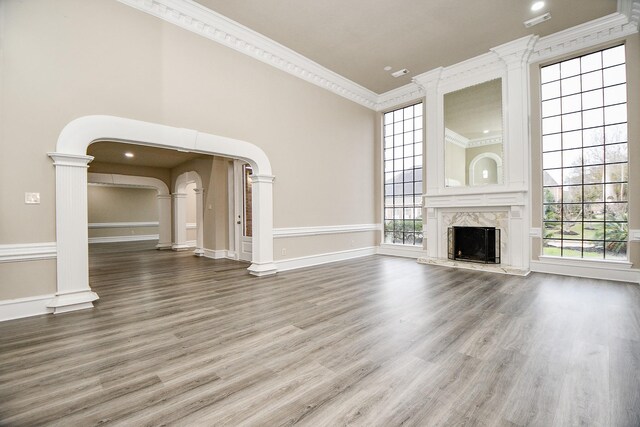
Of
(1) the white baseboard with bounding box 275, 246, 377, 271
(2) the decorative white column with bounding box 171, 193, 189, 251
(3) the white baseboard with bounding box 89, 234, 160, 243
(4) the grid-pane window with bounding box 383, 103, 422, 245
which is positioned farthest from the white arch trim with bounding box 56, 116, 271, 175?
(3) the white baseboard with bounding box 89, 234, 160, 243

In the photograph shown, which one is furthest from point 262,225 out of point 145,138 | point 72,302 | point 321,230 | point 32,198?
point 32,198

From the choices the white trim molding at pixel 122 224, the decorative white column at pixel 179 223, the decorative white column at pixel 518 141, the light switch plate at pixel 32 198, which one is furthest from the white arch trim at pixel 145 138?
the white trim molding at pixel 122 224

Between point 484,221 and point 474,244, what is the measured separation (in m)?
0.52

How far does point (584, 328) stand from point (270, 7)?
215 inches

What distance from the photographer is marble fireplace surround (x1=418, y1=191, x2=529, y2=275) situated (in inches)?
202

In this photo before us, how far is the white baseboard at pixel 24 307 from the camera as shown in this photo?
9.47 ft

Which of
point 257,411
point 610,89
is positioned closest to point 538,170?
point 610,89

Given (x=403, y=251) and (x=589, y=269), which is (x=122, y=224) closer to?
(x=403, y=251)

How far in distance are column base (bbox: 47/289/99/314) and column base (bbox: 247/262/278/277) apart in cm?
224

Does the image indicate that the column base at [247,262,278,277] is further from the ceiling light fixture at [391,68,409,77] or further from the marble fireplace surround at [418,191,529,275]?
the ceiling light fixture at [391,68,409,77]

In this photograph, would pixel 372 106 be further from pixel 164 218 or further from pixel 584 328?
pixel 164 218

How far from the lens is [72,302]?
10.3 ft

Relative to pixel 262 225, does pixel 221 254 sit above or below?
below

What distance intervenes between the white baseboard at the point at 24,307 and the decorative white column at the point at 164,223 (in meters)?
6.47
